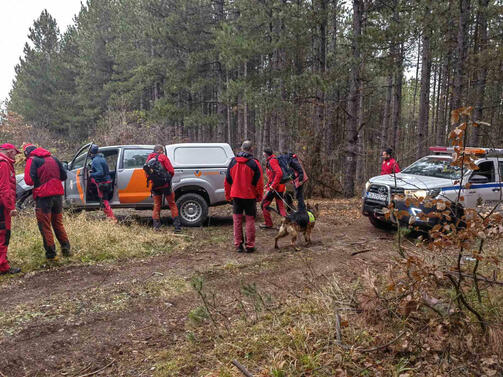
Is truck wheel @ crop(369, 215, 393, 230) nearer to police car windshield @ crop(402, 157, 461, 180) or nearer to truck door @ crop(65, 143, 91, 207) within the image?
police car windshield @ crop(402, 157, 461, 180)

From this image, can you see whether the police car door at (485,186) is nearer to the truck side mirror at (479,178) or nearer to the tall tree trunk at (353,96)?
the truck side mirror at (479,178)

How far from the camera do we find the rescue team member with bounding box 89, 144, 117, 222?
8484mm

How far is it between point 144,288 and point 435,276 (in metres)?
3.86

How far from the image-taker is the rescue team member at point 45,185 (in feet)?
20.0

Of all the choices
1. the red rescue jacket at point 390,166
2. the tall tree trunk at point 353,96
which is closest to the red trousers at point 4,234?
the red rescue jacket at point 390,166

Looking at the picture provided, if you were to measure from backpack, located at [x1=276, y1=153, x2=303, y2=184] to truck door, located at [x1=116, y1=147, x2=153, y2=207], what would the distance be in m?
3.32

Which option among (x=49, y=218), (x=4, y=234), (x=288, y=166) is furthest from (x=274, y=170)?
(x=4, y=234)

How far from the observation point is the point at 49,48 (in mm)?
40000

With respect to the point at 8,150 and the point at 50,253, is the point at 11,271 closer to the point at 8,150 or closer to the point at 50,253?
the point at 50,253

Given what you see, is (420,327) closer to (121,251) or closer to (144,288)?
(144,288)

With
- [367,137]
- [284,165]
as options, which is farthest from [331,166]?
[367,137]

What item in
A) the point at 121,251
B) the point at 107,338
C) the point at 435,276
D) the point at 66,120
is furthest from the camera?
the point at 66,120

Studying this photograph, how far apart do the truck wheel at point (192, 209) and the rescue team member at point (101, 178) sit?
156 cm

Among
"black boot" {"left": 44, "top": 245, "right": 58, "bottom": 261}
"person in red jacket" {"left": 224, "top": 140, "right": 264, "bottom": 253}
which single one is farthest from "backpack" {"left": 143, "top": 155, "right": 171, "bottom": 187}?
"black boot" {"left": 44, "top": 245, "right": 58, "bottom": 261}
